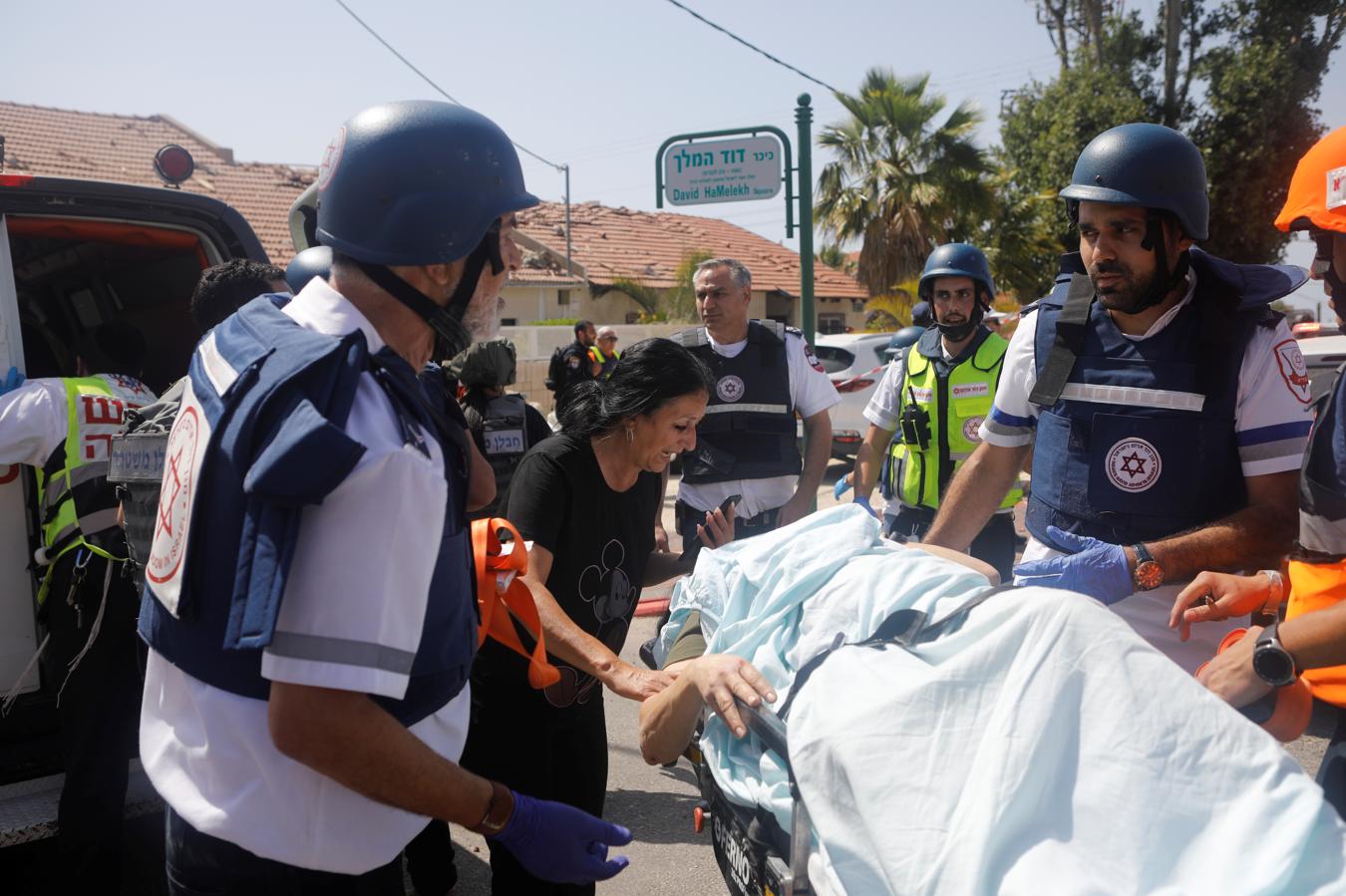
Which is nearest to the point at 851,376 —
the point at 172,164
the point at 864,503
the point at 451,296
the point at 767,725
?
the point at 864,503

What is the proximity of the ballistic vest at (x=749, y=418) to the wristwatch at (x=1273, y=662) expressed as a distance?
3.18 meters

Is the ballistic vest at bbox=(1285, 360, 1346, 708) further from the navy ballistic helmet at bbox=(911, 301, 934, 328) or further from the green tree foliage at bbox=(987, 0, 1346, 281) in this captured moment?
the green tree foliage at bbox=(987, 0, 1346, 281)

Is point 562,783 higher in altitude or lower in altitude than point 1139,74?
lower

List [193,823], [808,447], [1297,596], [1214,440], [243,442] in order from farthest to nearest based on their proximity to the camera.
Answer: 1. [808,447]
2. [1214,440]
3. [1297,596]
4. [193,823]
5. [243,442]

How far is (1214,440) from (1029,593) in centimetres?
114

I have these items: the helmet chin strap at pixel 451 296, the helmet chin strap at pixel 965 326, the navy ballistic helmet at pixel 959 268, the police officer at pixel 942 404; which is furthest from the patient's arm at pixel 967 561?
the navy ballistic helmet at pixel 959 268

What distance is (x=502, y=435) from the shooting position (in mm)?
5023

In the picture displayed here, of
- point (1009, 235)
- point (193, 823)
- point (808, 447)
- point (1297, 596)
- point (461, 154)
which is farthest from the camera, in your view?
point (1009, 235)

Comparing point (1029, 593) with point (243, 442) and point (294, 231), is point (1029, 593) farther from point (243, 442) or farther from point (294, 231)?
point (294, 231)

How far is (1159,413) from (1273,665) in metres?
0.83

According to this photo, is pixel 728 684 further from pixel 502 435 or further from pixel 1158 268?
pixel 502 435

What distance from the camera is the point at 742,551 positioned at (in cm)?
256

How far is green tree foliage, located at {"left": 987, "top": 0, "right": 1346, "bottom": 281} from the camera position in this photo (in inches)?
800

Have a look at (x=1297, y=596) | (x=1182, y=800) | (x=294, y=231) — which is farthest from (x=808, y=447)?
(x=1182, y=800)
